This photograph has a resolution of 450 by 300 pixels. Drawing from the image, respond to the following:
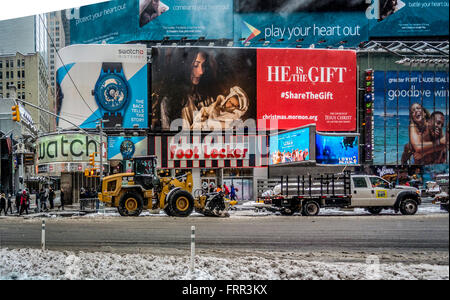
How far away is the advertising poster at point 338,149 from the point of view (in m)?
9.53

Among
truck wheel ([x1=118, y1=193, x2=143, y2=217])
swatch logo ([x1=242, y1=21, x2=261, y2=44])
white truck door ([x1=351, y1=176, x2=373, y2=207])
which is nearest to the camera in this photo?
swatch logo ([x1=242, y1=21, x2=261, y2=44])

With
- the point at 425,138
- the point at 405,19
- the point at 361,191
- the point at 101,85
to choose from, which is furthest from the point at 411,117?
the point at 361,191

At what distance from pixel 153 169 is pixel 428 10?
850 centimetres

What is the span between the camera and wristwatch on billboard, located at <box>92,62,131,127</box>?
38.3ft

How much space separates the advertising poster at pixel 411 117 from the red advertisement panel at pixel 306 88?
3.98ft

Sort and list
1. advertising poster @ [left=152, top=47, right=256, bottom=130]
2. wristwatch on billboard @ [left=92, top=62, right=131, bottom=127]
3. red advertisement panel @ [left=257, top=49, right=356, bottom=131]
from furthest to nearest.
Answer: wristwatch on billboard @ [left=92, top=62, right=131, bottom=127] → advertising poster @ [left=152, top=47, right=256, bottom=130] → red advertisement panel @ [left=257, top=49, right=356, bottom=131]

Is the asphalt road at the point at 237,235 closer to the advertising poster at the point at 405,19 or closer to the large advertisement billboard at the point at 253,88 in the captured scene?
the large advertisement billboard at the point at 253,88

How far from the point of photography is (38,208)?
20.9m

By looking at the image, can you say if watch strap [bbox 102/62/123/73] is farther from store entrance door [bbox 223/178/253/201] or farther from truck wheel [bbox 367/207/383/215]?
truck wheel [bbox 367/207/383/215]

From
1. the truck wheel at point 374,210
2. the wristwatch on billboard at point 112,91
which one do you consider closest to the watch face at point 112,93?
the wristwatch on billboard at point 112,91

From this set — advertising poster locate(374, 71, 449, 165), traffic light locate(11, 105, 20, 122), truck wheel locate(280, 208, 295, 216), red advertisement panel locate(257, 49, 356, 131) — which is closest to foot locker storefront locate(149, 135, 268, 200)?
red advertisement panel locate(257, 49, 356, 131)

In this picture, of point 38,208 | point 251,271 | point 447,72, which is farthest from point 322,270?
point 38,208

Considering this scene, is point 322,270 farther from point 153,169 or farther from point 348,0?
point 153,169

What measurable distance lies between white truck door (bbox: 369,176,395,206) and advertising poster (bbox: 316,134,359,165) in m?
4.61
